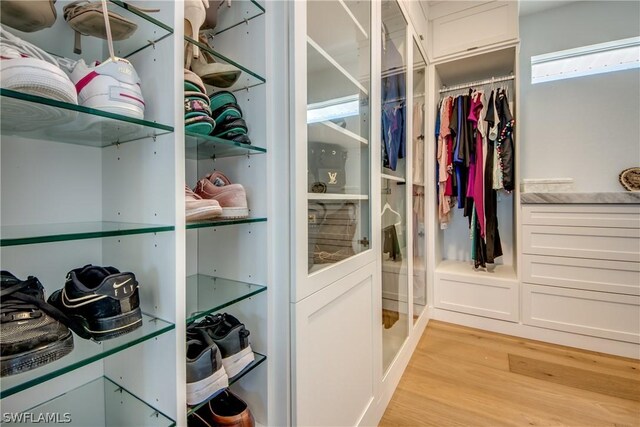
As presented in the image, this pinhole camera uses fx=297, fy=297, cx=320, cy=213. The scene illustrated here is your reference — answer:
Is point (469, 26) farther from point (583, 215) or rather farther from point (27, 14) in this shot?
A: point (27, 14)

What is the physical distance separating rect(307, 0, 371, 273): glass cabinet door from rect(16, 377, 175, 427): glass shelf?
1.77 ft

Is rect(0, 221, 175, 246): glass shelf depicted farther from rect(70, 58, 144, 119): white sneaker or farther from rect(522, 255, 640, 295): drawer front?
rect(522, 255, 640, 295): drawer front

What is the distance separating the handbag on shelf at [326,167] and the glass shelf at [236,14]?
412 mm

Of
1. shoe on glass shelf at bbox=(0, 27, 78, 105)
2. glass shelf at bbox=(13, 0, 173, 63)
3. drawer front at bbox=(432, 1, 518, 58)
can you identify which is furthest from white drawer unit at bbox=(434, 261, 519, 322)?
shoe on glass shelf at bbox=(0, 27, 78, 105)

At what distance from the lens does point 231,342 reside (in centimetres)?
80

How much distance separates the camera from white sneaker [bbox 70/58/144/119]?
1.88ft

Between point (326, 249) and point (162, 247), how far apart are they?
569 mm

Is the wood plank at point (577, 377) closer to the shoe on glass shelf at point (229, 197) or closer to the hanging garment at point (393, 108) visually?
the hanging garment at point (393, 108)

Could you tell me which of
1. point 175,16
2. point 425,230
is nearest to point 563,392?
point 425,230

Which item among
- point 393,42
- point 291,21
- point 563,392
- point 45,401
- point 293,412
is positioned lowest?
point 563,392

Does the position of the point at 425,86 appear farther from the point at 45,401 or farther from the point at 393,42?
the point at 45,401

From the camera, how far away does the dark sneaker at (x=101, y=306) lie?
0.58m

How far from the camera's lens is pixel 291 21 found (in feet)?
2.74

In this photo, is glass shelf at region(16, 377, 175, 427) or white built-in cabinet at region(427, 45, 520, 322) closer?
glass shelf at region(16, 377, 175, 427)
